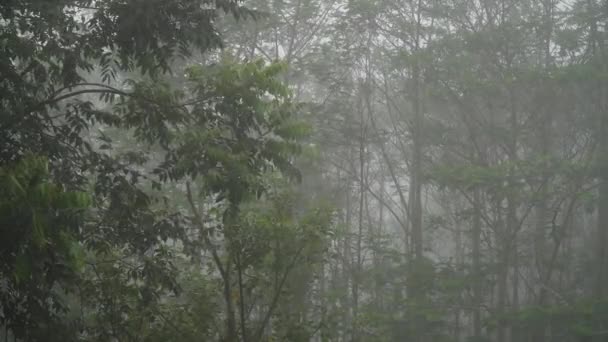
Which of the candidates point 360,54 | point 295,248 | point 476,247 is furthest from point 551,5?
point 295,248

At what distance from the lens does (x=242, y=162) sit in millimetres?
4879

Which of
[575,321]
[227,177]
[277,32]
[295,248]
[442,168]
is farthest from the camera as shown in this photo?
[277,32]

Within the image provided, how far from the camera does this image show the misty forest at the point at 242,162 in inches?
201

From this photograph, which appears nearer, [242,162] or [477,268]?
[242,162]

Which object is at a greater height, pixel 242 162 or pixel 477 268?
pixel 242 162

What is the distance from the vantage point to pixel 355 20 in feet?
43.5

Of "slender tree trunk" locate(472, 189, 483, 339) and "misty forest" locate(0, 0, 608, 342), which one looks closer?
"misty forest" locate(0, 0, 608, 342)

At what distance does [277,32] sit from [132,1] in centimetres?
1025

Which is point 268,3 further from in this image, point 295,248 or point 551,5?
point 295,248

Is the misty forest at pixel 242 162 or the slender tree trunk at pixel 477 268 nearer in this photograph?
the misty forest at pixel 242 162

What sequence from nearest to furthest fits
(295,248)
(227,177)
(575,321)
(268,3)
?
(227,177), (295,248), (575,321), (268,3)

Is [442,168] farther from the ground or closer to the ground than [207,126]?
closer to the ground

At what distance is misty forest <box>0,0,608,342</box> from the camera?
16.8ft

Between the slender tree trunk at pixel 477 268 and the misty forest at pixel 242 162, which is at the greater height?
the misty forest at pixel 242 162
